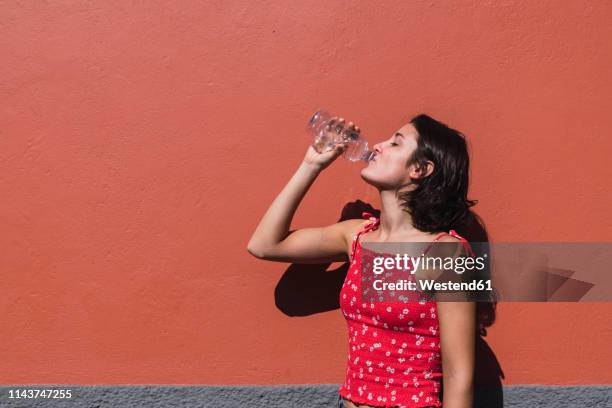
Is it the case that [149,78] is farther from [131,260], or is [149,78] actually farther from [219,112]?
[131,260]

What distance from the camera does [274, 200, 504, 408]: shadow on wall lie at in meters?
2.91

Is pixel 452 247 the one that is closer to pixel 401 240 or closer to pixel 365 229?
pixel 401 240

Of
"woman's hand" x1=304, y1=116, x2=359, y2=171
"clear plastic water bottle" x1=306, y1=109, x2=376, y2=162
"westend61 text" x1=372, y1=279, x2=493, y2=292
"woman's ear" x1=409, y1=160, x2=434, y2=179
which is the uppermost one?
"clear plastic water bottle" x1=306, y1=109, x2=376, y2=162

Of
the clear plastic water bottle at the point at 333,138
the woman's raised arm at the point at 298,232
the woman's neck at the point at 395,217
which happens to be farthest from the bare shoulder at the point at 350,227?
the clear plastic water bottle at the point at 333,138

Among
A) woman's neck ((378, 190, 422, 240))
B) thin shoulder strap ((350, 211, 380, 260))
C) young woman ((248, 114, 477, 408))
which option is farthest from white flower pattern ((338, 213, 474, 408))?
thin shoulder strap ((350, 211, 380, 260))

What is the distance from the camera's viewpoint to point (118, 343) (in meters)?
2.92

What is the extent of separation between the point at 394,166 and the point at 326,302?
70 cm

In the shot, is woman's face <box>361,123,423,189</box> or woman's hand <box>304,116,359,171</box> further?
woman's hand <box>304,116,359,171</box>

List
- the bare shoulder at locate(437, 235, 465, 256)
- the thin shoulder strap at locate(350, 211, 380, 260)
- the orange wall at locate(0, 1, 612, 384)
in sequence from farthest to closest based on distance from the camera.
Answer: the orange wall at locate(0, 1, 612, 384), the thin shoulder strap at locate(350, 211, 380, 260), the bare shoulder at locate(437, 235, 465, 256)

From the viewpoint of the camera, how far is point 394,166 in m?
2.51

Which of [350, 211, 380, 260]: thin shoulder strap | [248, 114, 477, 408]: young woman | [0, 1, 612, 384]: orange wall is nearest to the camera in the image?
[248, 114, 477, 408]: young woman

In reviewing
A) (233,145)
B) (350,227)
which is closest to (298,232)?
(350,227)

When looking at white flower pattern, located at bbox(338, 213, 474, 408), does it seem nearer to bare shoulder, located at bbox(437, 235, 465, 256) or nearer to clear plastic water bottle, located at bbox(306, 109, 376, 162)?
bare shoulder, located at bbox(437, 235, 465, 256)

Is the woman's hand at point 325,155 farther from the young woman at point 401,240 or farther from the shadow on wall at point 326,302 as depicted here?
the shadow on wall at point 326,302
